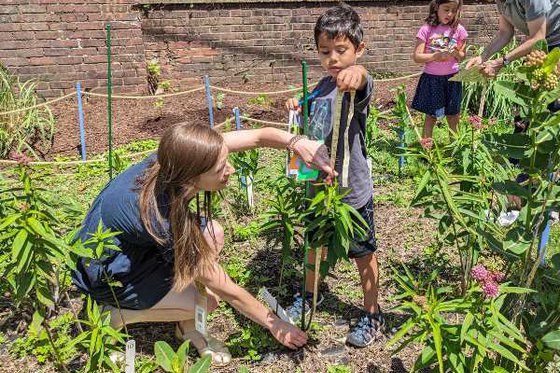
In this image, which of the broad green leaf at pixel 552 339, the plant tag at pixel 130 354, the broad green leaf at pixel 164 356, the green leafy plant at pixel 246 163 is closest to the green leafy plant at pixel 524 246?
the broad green leaf at pixel 552 339

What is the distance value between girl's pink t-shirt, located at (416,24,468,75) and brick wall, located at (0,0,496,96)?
3.35 meters

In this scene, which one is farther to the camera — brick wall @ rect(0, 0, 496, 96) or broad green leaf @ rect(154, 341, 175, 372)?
brick wall @ rect(0, 0, 496, 96)

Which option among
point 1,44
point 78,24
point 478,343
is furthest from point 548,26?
point 1,44

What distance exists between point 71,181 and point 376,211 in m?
2.73

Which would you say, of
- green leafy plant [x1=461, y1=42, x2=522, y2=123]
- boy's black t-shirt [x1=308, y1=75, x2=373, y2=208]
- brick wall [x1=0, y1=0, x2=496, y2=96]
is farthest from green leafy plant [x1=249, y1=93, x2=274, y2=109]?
boy's black t-shirt [x1=308, y1=75, x2=373, y2=208]

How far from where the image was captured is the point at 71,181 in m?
4.73

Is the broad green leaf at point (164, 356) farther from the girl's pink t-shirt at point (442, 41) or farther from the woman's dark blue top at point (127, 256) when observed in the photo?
the girl's pink t-shirt at point (442, 41)

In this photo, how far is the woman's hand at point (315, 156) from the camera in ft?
6.79

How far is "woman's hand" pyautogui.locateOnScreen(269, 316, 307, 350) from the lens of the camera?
239 centimetres

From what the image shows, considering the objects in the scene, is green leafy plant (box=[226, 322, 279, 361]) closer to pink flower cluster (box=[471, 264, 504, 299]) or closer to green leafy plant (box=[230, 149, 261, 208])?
green leafy plant (box=[230, 149, 261, 208])

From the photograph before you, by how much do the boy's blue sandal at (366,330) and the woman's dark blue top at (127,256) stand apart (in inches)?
36.6

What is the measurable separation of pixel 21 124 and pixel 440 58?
4.16m

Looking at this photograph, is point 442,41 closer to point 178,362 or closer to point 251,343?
point 251,343

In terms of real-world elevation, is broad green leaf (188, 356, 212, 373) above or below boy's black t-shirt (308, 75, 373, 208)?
below
